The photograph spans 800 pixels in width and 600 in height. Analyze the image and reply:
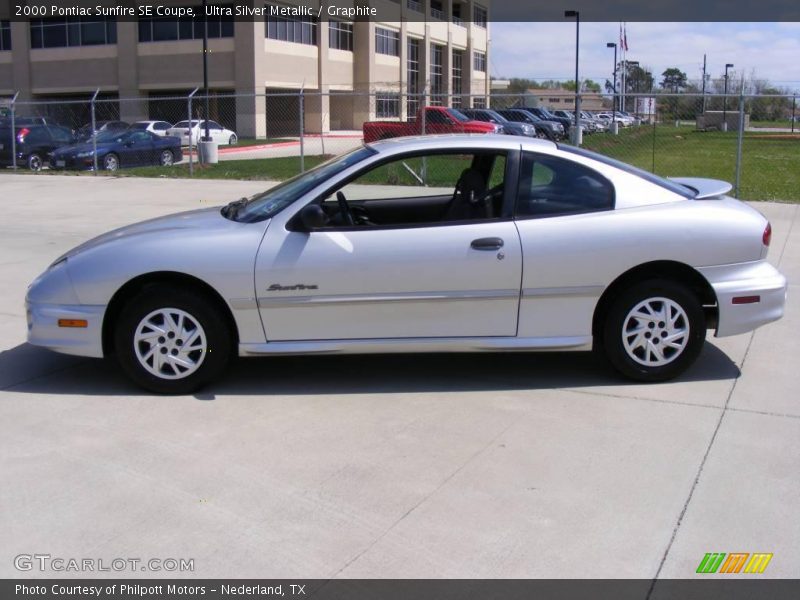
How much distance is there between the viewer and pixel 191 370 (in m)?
5.64

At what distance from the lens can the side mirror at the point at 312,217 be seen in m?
5.50

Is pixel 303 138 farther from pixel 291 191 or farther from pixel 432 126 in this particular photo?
pixel 291 191

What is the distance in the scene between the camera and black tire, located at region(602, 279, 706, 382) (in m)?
5.69

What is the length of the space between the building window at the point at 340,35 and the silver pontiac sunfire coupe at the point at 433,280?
4972cm

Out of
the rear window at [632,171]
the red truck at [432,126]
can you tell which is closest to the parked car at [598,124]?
the red truck at [432,126]

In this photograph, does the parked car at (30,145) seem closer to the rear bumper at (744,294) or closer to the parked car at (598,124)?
the rear bumper at (744,294)

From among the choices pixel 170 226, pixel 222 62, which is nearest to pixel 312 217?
pixel 170 226

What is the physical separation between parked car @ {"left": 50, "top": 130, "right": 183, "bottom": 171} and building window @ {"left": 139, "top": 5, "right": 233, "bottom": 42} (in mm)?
22432

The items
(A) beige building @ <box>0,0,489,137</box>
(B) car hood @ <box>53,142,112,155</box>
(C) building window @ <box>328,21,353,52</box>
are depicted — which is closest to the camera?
(B) car hood @ <box>53,142,112,155</box>

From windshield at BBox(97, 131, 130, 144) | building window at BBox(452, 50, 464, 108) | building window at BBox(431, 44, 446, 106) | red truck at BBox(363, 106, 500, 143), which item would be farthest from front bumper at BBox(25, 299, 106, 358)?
building window at BBox(452, 50, 464, 108)

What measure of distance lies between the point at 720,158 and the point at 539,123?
246 inches

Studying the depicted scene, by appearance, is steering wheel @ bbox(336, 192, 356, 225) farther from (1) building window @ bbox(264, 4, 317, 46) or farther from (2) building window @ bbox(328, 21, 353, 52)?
(2) building window @ bbox(328, 21, 353, 52)

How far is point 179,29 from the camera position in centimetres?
4809

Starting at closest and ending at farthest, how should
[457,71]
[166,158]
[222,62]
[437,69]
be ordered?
[166,158]
[222,62]
[437,69]
[457,71]
